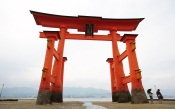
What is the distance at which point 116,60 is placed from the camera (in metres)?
14.3

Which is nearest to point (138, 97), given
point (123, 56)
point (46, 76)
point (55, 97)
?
point (123, 56)

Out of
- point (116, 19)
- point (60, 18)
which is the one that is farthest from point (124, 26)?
point (60, 18)

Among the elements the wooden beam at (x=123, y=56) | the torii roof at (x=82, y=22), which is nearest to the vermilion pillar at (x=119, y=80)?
the wooden beam at (x=123, y=56)

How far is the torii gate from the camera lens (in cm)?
1131

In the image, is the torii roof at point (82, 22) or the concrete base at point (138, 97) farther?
the torii roof at point (82, 22)

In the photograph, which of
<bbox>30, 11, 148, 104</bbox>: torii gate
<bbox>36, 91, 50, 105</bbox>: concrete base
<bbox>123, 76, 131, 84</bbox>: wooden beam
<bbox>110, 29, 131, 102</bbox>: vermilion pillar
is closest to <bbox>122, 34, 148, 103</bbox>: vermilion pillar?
<bbox>30, 11, 148, 104</bbox>: torii gate

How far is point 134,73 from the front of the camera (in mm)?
11789

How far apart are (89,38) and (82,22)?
5.52 ft

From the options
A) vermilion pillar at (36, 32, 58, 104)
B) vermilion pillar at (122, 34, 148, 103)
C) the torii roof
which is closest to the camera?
vermilion pillar at (36, 32, 58, 104)

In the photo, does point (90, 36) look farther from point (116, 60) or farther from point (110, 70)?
point (110, 70)

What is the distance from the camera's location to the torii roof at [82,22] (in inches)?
562

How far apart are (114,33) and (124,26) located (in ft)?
4.51

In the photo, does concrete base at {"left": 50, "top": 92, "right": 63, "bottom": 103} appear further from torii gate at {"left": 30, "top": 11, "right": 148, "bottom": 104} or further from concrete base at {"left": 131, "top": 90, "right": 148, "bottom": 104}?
concrete base at {"left": 131, "top": 90, "right": 148, "bottom": 104}

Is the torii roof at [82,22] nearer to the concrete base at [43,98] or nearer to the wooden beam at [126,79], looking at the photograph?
the wooden beam at [126,79]
